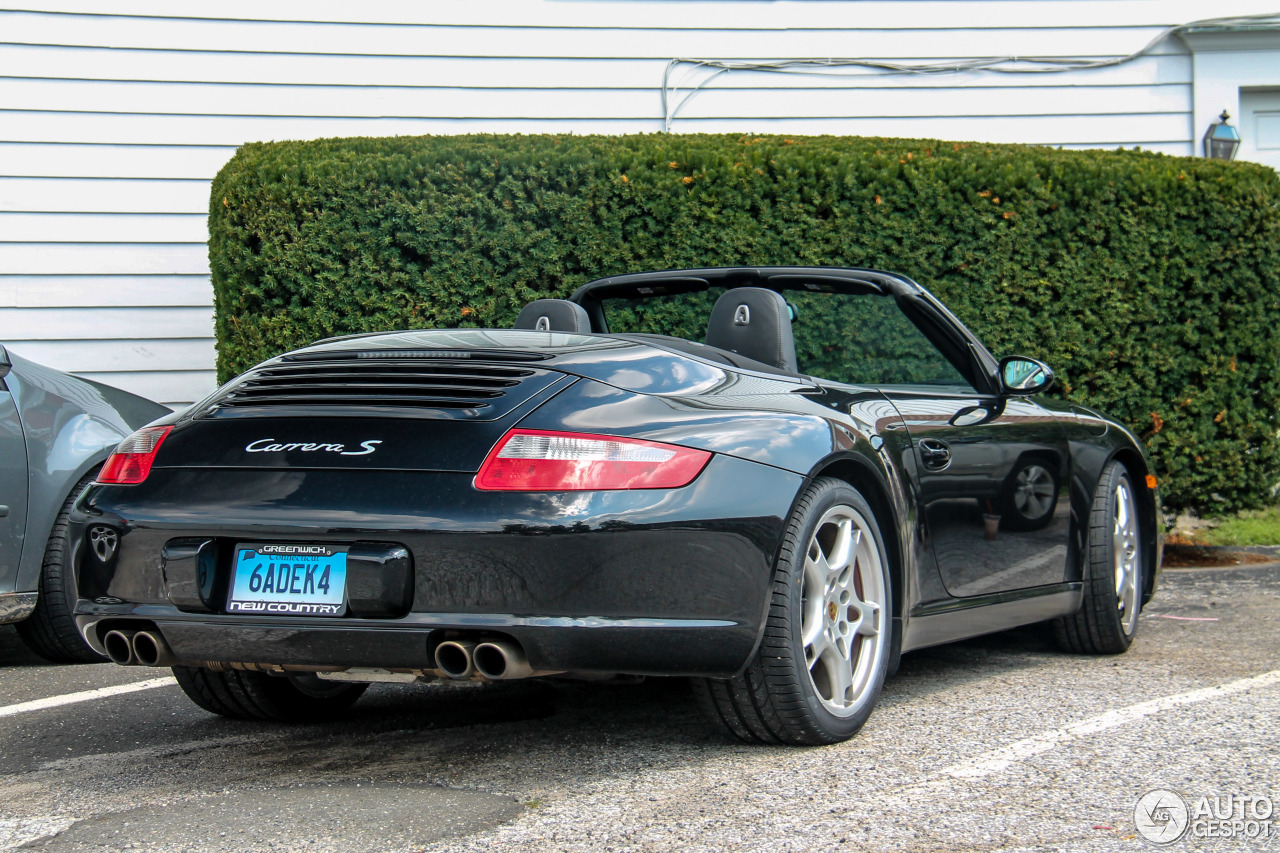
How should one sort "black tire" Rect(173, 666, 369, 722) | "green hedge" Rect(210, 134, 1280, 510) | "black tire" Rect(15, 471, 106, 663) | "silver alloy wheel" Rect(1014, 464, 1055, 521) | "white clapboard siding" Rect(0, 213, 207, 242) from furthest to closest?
"white clapboard siding" Rect(0, 213, 207, 242)
"green hedge" Rect(210, 134, 1280, 510)
"black tire" Rect(15, 471, 106, 663)
"silver alloy wheel" Rect(1014, 464, 1055, 521)
"black tire" Rect(173, 666, 369, 722)

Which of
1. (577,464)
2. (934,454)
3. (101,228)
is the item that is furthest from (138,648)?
(101,228)

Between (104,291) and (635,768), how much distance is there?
659 cm

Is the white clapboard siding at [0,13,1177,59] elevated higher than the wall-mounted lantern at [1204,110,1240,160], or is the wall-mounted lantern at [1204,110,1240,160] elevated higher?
the white clapboard siding at [0,13,1177,59]

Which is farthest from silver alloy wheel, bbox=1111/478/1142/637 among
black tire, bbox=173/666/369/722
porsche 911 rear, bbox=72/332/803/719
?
black tire, bbox=173/666/369/722

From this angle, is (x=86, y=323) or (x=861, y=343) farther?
(x=86, y=323)

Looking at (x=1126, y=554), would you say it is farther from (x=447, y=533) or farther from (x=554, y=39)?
(x=554, y=39)

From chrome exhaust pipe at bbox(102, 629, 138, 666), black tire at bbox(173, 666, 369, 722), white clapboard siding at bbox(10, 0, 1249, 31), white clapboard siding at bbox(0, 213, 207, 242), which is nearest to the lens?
chrome exhaust pipe at bbox(102, 629, 138, 666)

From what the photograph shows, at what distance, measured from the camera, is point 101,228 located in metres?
8.64

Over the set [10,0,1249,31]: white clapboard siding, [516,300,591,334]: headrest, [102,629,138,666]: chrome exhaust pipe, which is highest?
[10,0,1249,31]: white clapboard siding

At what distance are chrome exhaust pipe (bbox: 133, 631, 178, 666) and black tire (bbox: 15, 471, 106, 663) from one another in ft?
6.01

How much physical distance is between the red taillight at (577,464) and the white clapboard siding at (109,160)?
6.30m

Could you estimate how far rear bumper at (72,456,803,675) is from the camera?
2912 mm

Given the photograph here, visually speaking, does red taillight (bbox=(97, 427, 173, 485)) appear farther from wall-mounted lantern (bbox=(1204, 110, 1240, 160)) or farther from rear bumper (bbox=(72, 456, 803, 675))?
wall-mounted lantern (bbox=(1204, 110, 1240, 160))

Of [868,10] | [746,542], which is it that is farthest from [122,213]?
[746,542]
